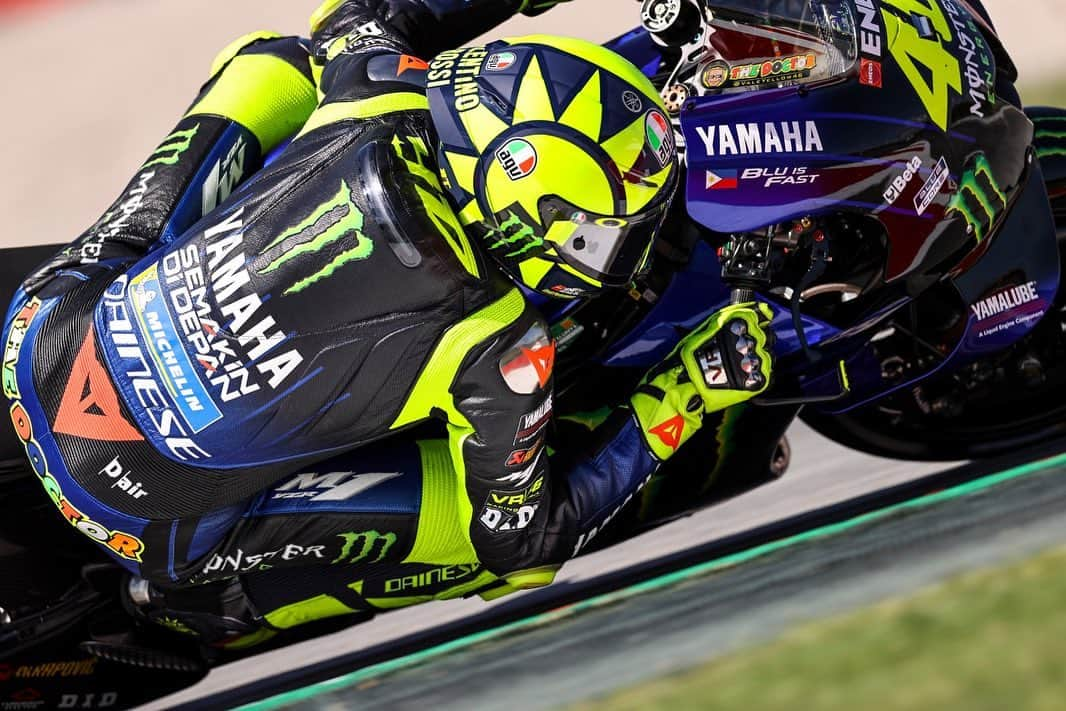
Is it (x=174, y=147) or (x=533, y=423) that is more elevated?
(x=174, y=147)

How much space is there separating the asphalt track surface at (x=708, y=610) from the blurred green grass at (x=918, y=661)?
0.04m

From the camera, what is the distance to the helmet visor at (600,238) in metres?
2.47

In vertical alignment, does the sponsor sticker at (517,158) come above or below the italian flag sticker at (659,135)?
above

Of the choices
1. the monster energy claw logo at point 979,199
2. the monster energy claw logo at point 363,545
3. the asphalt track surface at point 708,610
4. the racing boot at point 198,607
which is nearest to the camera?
the asphalt track surface at point 708,610

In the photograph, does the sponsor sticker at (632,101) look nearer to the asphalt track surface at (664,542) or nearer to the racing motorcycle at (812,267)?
the racing motorcycle at (812,267)

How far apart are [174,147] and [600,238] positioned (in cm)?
119

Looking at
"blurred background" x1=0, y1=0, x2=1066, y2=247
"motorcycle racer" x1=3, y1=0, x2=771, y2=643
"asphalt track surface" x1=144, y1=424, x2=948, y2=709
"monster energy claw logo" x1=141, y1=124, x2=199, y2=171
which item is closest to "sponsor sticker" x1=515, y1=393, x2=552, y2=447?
"motorcycle racer" x1=3, y1=0, x2=771, y2=643

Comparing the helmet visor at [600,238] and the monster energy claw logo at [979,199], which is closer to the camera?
the helmet visor at [600,238]

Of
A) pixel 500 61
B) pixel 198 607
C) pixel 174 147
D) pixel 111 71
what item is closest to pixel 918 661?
pixel 500 61

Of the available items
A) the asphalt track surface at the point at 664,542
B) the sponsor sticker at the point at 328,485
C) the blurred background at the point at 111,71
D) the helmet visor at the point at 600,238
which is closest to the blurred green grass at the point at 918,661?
the helmet visor at the point at 600,238

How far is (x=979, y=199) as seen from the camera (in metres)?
2.95

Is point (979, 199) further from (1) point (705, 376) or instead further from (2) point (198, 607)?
(2) point (198, 607)

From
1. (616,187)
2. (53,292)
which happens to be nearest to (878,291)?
(616,187)

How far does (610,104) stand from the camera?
8.21 feet
